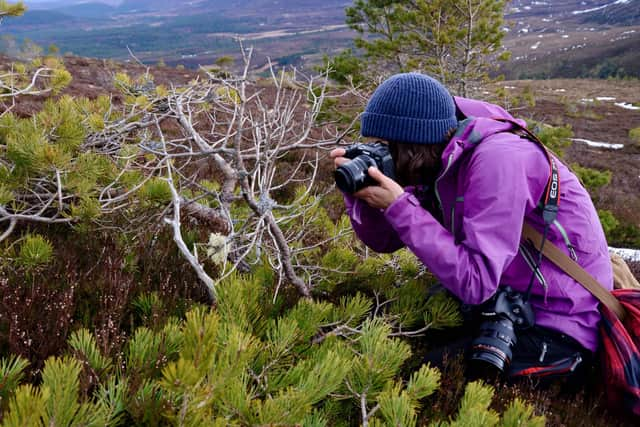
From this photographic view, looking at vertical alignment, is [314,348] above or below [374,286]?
above

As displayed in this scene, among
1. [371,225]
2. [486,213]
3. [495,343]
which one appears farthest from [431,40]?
[495,343]

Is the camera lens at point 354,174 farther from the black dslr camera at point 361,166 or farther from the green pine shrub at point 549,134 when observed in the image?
the green pine shrub at point 549,134

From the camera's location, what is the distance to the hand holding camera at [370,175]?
175 cm

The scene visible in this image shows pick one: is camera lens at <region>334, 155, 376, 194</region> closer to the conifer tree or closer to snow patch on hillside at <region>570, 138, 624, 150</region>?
the conifer tree

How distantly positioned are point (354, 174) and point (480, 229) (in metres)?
0.55

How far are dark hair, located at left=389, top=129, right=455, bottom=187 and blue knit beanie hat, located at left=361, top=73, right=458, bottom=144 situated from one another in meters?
0.05

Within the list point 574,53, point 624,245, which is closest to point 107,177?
point 624,245

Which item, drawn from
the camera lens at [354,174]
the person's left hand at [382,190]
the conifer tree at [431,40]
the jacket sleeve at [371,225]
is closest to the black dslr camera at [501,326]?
the jacket sleeve at [371,225]

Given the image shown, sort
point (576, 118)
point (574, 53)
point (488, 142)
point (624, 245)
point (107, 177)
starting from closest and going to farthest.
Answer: point (488, 142) < point (107, 177) < point (624, 245) < point (576, 118) < point (574, 53)

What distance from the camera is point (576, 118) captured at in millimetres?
26641

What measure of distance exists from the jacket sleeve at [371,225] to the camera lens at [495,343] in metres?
0.65

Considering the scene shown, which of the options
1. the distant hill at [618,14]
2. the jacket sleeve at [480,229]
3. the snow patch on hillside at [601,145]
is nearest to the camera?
the jacket sleeve at [480,229]

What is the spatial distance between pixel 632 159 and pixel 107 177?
688 inches

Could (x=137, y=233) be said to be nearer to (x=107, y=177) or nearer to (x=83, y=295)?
(x=107, y=177)
